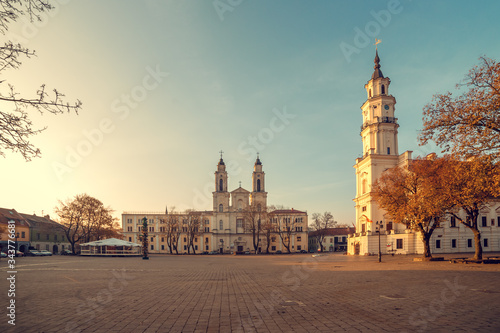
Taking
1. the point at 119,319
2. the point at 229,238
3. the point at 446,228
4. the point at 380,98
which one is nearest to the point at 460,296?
the point at 119,319

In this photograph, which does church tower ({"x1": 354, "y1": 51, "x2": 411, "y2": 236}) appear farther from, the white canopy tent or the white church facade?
the white canopy tent

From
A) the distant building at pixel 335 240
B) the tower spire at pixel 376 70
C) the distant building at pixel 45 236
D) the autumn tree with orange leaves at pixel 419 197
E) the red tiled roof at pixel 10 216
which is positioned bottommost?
the distant building at pixel 335 240

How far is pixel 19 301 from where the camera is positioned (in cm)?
1023

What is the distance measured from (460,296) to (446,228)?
5196cm

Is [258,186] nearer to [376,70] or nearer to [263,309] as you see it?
[376,70]

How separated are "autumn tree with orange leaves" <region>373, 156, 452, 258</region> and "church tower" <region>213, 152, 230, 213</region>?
2799 inches

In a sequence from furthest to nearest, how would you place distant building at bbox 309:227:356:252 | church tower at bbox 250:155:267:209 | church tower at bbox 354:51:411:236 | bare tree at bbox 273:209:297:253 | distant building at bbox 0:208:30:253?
distant building at bbox 309:227:356:252
church tower at bbox 250:155:267:209
bare tree at bbox 273:209:297:253
distant building at bbox 0:208:30:253
church tower at bbox 354:51:411:236

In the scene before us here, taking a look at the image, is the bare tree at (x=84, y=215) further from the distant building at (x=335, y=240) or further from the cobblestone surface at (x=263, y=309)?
the distant building at (x=335, y=240)

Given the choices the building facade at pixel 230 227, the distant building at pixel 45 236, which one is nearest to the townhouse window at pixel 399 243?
the building facade at pixel 230 227

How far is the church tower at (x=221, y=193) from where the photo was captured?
354 ft

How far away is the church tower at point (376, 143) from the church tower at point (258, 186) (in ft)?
152

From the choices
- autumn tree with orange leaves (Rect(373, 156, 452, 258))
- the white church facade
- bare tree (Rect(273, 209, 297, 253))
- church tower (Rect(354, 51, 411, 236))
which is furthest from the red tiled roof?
autumn tree with orange leaves (Rect(373, 156, 452, 258))

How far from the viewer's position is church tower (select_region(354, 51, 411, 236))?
196ft

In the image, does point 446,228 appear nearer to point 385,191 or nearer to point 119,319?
point 385,191
